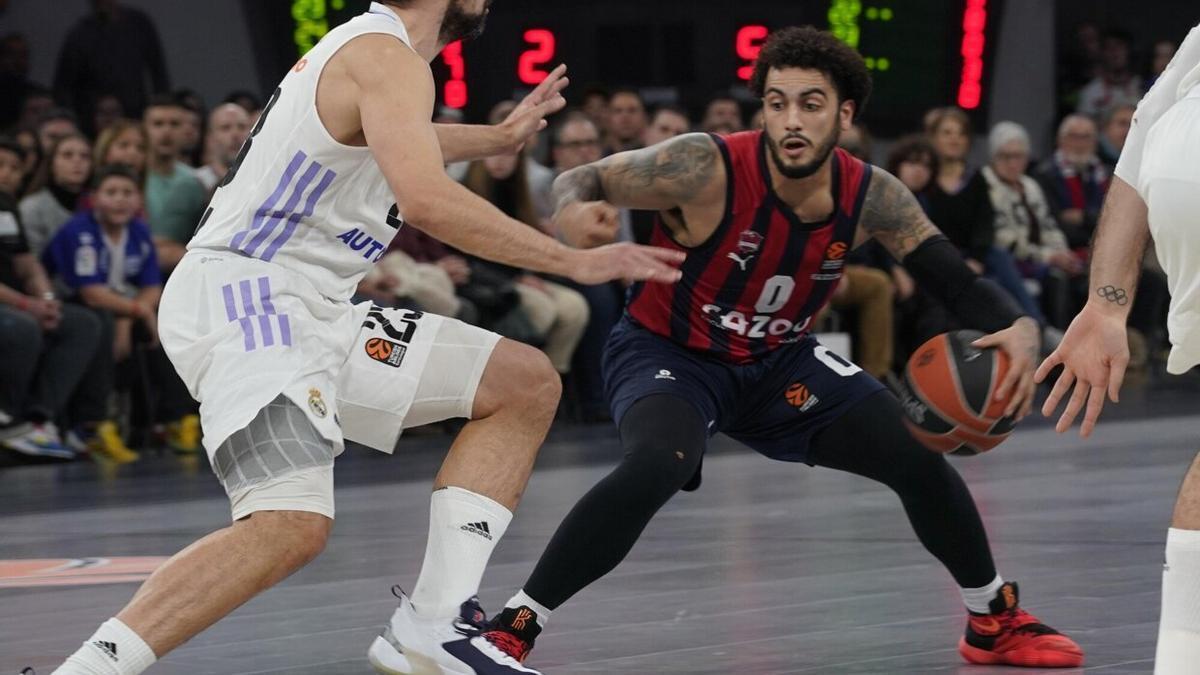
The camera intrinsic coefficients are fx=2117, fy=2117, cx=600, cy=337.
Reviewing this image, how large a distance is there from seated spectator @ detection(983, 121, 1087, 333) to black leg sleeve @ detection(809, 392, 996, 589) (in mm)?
9238

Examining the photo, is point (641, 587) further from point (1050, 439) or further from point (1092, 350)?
point (1050, 439)

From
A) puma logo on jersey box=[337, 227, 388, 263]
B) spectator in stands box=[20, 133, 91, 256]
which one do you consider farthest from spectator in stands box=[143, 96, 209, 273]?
puma logo on jersey box=[337, 227, 388, 263]

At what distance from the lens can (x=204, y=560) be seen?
15.1 feet

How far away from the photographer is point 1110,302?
4234 millimetres

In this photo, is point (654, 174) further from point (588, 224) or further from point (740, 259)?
point (588, 224)

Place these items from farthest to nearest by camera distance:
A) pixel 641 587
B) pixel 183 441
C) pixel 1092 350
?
pixel 183 441
pixel 641 587
pixel 1092 350

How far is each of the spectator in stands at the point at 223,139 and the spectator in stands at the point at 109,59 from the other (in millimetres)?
2335

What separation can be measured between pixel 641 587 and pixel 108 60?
908cm

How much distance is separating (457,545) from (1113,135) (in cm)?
1362

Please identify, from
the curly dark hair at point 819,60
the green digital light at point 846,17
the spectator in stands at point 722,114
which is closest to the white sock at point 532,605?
the curly dark hair at point 819,60

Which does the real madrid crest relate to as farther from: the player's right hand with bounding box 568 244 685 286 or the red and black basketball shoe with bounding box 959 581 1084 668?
the red and black basketball shoe with bounding box 959 581 1084 668

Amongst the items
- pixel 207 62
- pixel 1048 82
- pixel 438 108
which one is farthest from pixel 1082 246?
pixel 207 62

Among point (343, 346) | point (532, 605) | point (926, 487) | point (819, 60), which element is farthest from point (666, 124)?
point (343, 346)

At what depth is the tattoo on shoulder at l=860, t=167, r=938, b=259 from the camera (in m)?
6.17
